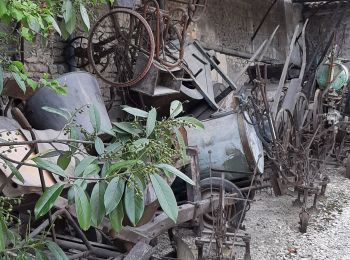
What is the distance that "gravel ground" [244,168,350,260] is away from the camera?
4160mm

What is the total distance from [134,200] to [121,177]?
0.08 meters

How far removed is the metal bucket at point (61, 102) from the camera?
3.74 meters

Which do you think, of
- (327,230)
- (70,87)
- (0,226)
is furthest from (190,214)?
(0,226)

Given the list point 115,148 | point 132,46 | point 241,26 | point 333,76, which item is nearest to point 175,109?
point 115,148

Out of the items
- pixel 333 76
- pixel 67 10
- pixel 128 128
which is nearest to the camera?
pixel 67 10

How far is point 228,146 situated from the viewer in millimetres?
4844

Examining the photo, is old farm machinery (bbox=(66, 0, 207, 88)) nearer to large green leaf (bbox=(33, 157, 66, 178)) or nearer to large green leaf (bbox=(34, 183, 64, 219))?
large green leaf (bbox=(33, 157, 66, 178))

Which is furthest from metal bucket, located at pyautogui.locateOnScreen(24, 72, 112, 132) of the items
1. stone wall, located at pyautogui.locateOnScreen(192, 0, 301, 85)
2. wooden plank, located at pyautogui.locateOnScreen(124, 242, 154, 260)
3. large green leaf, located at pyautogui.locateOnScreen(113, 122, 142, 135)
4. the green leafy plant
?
stone wall, located at pyautogui.locateOnScreen(192, 0, 301, 85)

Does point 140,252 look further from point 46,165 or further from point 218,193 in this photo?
point 218,193

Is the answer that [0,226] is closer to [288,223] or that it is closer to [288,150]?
[288,223]

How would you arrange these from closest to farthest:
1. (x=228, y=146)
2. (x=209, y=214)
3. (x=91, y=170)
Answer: (x=91, y=170), (x=209, y=214), (x=228, y=146)

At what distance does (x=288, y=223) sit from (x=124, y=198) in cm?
406

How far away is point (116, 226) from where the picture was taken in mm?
1278

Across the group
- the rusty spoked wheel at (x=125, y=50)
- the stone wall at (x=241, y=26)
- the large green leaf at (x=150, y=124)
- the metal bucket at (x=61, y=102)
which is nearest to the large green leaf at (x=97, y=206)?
the large green leaf at (x=150, y=124)
